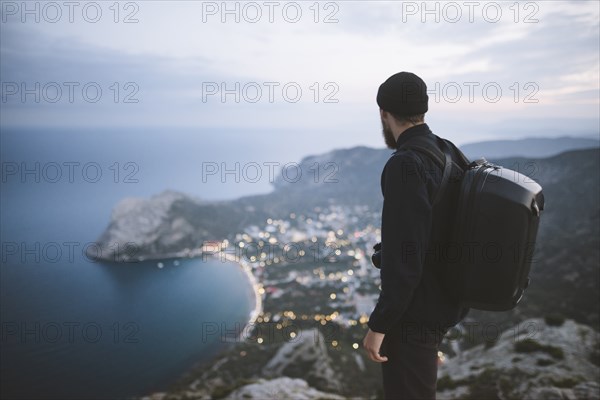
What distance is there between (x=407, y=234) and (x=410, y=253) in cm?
15

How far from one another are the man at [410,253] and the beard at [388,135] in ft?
0.05

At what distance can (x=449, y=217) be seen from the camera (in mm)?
2770

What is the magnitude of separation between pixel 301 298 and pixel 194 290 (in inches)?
1300

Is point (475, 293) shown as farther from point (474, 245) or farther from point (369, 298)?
point (369, 298)

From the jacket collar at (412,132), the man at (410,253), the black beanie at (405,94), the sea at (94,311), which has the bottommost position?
the sea at (94,311)

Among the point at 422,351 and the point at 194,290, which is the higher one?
the point at 422,351

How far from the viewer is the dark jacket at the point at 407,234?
2.42 meters

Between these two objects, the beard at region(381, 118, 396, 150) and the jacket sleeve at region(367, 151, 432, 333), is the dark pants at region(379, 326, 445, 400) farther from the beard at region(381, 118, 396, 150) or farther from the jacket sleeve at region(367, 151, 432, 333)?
the beard at region(381, 118, 396, 150)

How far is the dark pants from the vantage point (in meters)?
2.78

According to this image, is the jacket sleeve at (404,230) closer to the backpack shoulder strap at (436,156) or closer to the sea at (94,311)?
the backpack shoulder strap at (436,156)

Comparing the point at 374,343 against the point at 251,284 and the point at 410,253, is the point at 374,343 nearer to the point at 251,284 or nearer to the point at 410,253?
the point at 410,253

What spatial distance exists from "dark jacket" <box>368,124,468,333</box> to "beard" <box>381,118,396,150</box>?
369mm

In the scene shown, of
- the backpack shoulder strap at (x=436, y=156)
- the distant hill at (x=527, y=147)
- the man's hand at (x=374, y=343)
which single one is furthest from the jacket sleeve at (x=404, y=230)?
the distant hill at (x=527, y=147)

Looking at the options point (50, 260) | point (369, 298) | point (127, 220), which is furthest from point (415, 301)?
point (127, 220)
